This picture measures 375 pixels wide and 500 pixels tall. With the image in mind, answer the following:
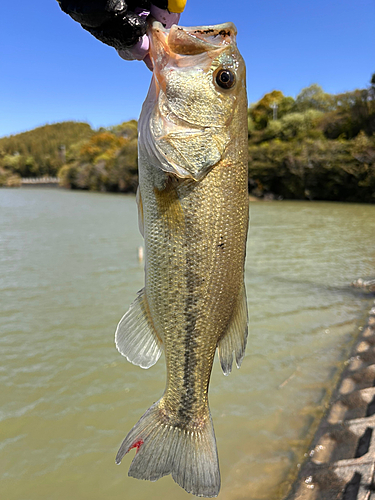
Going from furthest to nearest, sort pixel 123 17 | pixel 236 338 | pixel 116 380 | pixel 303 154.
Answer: pixel 303 154
pixel 116 380
pixel 236 338
pixel 123 17

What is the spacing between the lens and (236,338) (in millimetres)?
2045

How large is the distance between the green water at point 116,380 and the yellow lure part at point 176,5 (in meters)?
3.72

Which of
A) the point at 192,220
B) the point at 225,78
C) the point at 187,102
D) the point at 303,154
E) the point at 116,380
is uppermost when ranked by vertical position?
the point at 303,154

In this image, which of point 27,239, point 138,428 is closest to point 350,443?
point 138,428

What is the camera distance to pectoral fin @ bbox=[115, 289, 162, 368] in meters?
2.07

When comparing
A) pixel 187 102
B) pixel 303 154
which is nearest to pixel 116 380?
pixel 187 102

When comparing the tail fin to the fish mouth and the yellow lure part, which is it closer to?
the fish mouth

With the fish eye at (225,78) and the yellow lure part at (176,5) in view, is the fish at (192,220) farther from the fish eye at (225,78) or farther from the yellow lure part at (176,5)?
the yellow lure part at (176,5)

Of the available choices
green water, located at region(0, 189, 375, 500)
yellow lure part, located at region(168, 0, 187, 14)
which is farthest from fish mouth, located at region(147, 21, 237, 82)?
green water, located at region(0, 189, 375, 500)

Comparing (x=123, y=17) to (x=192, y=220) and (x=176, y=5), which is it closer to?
(x=176, y=5)

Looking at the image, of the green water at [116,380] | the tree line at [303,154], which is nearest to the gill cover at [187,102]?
the green water at [116,380]

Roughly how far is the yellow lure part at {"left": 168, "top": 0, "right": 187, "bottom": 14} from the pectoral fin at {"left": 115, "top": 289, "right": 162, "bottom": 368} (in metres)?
1.55

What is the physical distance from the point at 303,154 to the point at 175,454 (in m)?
Answer: 45.4

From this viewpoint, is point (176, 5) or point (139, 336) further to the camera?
point (139, 336)
